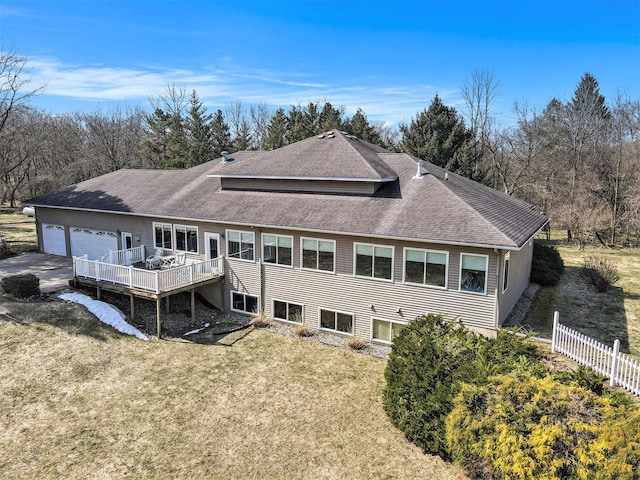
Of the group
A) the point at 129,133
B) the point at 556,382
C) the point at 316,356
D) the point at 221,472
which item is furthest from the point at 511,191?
the point at 129,133

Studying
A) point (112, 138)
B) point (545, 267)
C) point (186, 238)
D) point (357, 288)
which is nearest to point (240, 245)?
point (186, 238)

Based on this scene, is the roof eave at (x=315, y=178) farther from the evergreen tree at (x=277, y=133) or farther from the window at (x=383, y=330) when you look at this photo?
the evergreen tree at (x=277, y=133)

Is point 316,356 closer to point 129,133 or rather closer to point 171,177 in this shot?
point 171,177

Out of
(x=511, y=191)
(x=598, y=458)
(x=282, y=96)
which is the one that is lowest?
(x=598, y=458)

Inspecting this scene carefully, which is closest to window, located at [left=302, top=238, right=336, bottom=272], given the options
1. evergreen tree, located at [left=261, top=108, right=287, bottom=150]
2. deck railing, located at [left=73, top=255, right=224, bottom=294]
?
deck railing, located at [left=73, top=255, right=224, bottom=294]

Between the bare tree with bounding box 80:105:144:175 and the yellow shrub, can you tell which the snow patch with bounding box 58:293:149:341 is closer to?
the yellow shrub

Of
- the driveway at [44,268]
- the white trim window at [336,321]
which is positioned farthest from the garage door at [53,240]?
the white trim window at [336,321]
